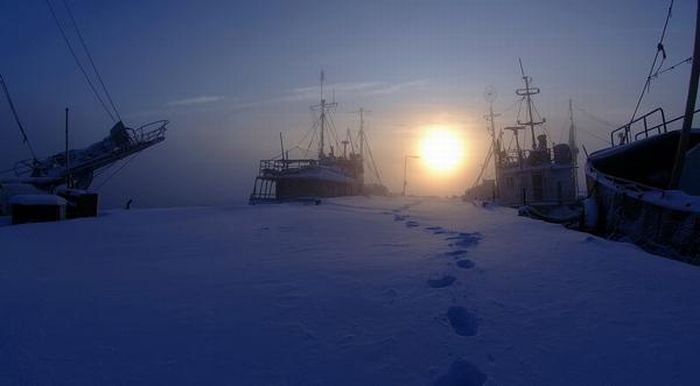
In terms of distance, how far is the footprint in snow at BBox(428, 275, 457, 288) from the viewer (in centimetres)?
382

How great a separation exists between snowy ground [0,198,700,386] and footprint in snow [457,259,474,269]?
0.16 ft

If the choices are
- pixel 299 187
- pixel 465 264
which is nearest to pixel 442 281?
pixel 465 264

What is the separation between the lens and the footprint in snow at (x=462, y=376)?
2.16m

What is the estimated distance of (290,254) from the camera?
17.9 feet

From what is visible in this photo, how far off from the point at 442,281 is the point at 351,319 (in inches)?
52.2

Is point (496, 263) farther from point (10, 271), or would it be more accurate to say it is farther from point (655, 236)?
point (655, 236)

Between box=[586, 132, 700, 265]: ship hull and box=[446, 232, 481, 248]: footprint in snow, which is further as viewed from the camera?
box=[586, 132, 700, 265]: ship hull

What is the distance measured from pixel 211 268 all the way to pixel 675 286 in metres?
4.32

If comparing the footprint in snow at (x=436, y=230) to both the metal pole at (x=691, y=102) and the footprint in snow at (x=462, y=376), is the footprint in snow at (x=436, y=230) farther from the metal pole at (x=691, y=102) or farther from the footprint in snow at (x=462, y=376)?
the footprint in snow at (x=462, y=376)

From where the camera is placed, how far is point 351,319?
115 inches

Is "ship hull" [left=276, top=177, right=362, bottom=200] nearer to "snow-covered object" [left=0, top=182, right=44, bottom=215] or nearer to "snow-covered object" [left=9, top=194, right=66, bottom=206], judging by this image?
"snow-covered object" [left=0, top=182, right=44, bottom=215]

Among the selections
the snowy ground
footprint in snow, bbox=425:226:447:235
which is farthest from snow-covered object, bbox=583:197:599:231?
the snowy ground

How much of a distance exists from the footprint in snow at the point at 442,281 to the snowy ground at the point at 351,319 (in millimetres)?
21

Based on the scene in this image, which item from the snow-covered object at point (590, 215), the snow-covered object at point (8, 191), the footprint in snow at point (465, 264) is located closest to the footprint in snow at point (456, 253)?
the footprint in snow at point (465, 264)
